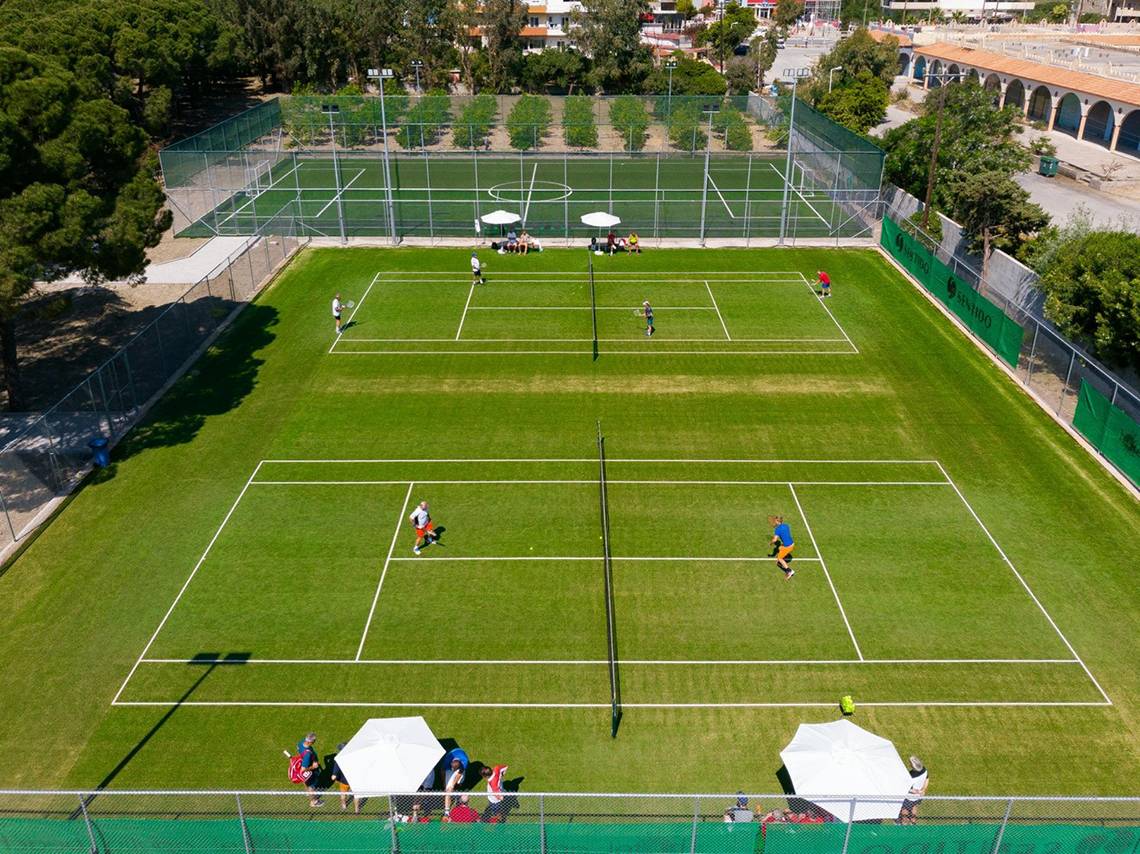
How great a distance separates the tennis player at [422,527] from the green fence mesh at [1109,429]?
19810 millimetres

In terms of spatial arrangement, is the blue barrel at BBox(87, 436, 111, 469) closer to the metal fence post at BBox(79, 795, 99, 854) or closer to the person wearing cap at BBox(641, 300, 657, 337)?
the metal fence post at BBox(79, 795, 99, 854)

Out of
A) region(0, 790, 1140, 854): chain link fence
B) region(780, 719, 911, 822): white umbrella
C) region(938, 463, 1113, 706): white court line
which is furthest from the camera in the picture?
region(938, 463, 1113, 706): white court line

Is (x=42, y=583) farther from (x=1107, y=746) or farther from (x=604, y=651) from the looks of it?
(x=1107, y=746)

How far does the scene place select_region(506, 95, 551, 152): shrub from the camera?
218ft

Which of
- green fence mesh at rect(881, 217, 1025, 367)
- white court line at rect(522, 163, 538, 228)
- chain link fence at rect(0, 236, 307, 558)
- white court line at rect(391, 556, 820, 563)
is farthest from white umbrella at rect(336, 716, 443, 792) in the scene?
white court line at rect(522, 163, 538, 228)

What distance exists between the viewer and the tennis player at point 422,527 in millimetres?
22688

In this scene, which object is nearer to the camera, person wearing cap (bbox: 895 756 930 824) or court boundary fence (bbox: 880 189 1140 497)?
person wearing cap (bbox: 895 756 930 824)

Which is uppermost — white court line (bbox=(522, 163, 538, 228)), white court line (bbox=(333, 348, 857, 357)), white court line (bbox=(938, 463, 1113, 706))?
white court line (bbox=(522, 163, 538, 228))

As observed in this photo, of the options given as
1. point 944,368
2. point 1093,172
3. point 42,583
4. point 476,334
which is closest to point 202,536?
point 42,583

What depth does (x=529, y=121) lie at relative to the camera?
67.4 m

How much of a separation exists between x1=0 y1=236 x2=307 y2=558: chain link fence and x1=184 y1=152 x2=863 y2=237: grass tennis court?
10.6 metres

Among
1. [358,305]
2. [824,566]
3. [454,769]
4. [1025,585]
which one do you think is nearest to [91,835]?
[454,769]

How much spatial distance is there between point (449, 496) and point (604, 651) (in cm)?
744

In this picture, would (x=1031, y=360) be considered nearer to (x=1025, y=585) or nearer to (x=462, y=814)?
(x=1025, y=585)
